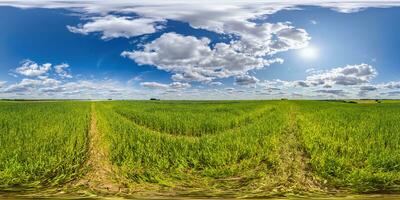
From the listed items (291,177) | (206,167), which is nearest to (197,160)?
(206,167)

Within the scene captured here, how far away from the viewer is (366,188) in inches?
115

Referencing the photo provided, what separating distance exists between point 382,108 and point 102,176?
32.8 ft

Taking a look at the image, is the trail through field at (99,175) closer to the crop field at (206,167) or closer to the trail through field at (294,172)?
the crop field at (206,167)

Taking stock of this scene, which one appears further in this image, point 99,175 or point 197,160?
point 197,160

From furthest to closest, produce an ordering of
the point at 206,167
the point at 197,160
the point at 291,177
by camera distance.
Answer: the point at 197,160, the point at 206,167, the point at 291,177

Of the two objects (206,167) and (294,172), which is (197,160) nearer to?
(206,167)

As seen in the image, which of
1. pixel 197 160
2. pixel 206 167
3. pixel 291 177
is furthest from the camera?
pixel 197 160

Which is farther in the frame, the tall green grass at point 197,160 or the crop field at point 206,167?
the tall green grass at point 197,160

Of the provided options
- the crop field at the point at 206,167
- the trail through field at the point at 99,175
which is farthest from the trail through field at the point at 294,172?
the trail through field at the point at 99,175

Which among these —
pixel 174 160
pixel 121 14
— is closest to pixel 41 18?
pixel 121 14

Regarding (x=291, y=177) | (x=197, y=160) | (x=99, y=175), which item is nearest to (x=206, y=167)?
(x=197, y=160)

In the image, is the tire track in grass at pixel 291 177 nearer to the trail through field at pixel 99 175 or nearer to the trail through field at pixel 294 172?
the trail through field at pixel 294 172

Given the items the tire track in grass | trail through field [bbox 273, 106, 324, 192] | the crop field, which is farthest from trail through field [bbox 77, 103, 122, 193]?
trail through field [bbox 273, 106, 324, 192]

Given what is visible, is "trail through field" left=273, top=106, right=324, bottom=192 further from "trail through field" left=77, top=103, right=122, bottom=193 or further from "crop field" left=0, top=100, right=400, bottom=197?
"trail through field" left=77, top=103, right=122, bottom=193
